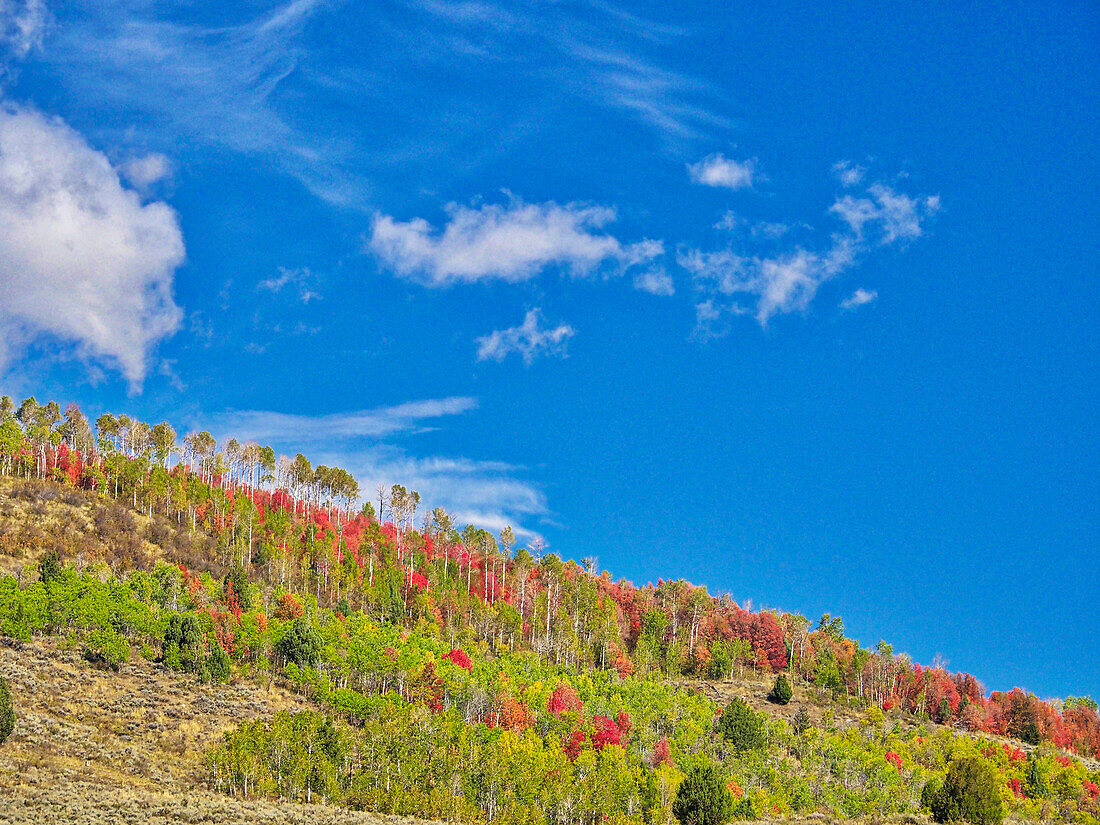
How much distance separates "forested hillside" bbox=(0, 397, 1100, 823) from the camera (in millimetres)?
60594

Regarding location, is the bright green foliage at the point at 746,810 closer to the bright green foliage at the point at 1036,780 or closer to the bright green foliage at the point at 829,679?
the bright green foliage at the point at 1036,780

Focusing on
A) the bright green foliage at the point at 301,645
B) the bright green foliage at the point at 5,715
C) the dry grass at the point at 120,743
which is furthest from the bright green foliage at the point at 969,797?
the bright green foliage at the point at 5,715

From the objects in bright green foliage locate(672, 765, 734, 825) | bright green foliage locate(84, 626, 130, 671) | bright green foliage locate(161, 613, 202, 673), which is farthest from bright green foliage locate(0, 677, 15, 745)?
bright green foliage locate(672, 765, 734, 825)

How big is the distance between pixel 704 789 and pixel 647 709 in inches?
1120

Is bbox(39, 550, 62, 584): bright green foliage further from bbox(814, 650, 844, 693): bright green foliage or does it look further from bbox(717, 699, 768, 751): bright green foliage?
bbox(814, 650, 844, 693): bright green foliage

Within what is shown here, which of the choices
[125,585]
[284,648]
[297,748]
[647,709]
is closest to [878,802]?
[647,709]

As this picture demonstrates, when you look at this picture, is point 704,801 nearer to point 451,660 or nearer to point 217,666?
point 451,660

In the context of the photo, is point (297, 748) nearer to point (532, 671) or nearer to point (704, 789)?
point (704, 789)

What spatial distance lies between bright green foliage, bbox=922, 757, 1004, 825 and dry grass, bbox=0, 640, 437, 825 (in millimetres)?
49487

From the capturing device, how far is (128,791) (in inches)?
1806

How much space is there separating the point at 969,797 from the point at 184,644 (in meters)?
73.8

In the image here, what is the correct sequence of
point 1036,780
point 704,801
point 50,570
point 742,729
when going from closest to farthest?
point 704,801 < point 50,570 < point 742,729 < point 1036,780

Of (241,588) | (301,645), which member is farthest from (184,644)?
(241,588)

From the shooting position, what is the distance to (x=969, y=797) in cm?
6950
